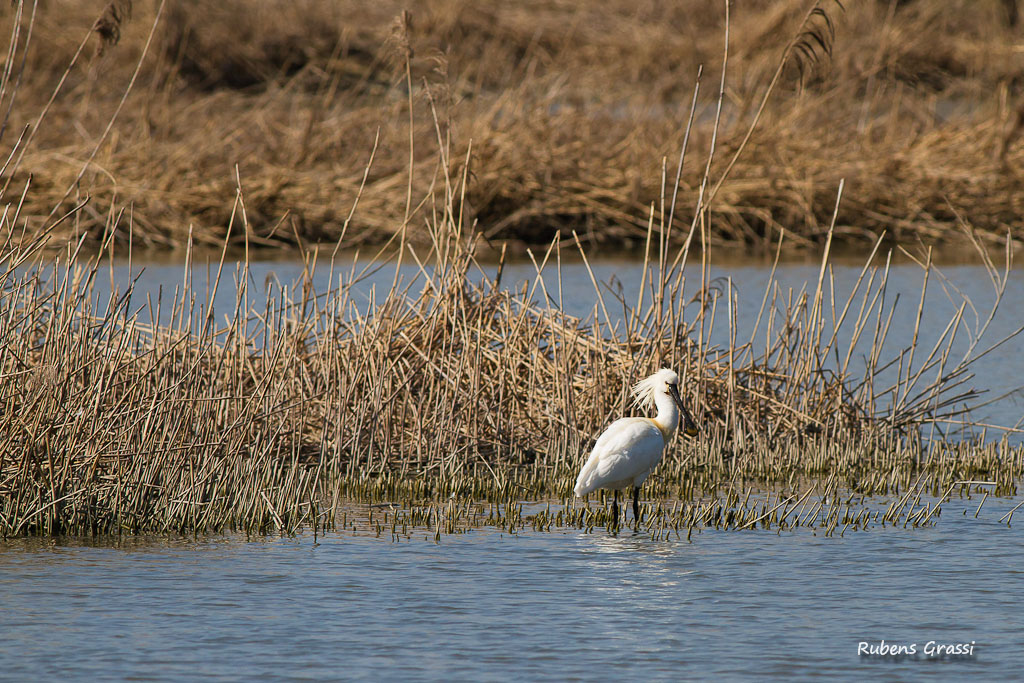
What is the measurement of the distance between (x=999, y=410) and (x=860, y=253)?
8.78 m

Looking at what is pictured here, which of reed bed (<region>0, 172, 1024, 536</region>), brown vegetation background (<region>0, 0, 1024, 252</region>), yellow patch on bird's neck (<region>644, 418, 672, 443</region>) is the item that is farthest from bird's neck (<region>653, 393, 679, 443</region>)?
brown vegetation background (<region>0, 0, 1024, 252</region>)

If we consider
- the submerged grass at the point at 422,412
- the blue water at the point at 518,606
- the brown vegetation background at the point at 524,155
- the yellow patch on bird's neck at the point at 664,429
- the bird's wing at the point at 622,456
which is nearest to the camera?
the blue water at the point at 518,606

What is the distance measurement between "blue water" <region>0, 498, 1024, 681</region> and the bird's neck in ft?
2.33

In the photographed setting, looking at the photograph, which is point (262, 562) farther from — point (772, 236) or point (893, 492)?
A: point (772, 236)

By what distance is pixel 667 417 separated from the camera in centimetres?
816

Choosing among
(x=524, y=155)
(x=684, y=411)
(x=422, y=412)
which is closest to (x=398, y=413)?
(x=422, y=412)

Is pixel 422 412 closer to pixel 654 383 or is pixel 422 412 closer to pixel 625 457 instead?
pixel 654 383

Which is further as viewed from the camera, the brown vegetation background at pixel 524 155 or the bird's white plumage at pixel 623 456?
the brown vegetation background at pixel 524 155

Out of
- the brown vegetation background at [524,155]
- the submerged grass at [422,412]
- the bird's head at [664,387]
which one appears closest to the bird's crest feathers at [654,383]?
the bird's head at [664,387]

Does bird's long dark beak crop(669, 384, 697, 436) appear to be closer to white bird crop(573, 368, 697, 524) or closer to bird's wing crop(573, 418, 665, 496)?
white bird crop(573, 368, 697, 524)

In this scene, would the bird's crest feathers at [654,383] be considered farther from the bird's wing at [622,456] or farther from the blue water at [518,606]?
the blue water at [518,606]

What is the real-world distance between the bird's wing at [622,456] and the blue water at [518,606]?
0.27 meters

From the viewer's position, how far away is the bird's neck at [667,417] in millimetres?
8156

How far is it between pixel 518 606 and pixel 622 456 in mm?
1532
